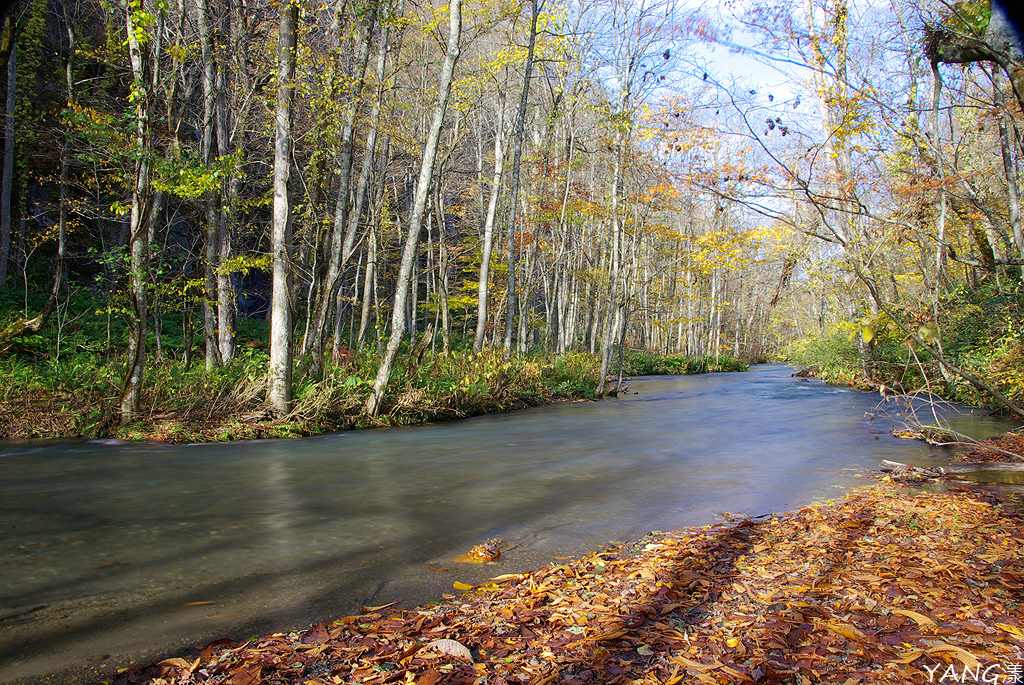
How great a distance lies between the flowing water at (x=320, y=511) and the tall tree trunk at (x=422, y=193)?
1.49m

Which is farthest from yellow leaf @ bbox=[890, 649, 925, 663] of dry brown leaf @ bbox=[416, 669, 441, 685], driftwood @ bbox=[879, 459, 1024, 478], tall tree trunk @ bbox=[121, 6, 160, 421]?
tall tree trunk @ bbox=[121, 6, 160, 421]

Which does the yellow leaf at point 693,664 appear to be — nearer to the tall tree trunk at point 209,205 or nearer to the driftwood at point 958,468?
the driftwood at point 958,468

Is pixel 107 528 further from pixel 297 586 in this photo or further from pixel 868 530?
pixel 868 530

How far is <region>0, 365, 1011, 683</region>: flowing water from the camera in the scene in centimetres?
353

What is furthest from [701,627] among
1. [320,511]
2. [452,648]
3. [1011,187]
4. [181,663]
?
[1011,187]

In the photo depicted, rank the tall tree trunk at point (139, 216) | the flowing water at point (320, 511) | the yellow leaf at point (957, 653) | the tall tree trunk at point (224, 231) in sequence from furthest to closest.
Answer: the tall tree trunk at point (224, 231) → the tall tree trunk at point (139, 216) → the flowing water at point (320, 511) → the yellow leaf at point (957, 653)

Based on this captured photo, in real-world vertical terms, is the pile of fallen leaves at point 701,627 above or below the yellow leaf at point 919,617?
below

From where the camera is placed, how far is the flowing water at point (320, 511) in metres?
3.53

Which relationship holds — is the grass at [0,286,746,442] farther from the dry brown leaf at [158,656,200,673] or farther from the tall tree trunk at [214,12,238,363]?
the dry brown leaf at [158,656,200,673]

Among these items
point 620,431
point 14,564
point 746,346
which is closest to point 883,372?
point 620,431

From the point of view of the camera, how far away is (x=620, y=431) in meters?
12.2

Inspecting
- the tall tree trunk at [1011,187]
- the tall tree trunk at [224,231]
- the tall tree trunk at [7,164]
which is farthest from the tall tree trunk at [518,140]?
the tall tree trunk at [7,164]

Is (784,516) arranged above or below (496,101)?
below

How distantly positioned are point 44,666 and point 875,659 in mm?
3871
